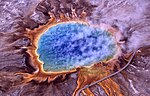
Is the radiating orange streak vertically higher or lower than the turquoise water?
lower

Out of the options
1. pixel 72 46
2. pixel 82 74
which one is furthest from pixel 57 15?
pixel 82 74

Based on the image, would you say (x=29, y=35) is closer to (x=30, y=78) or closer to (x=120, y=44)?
(x=30, y=78)

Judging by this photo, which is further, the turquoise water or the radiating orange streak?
the turquoise water

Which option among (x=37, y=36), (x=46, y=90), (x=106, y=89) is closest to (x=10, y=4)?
(x=37, y=36)

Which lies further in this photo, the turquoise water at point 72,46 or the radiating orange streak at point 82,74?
the turquoise water at point 72,46

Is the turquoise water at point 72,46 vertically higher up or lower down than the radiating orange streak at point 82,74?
higher up
